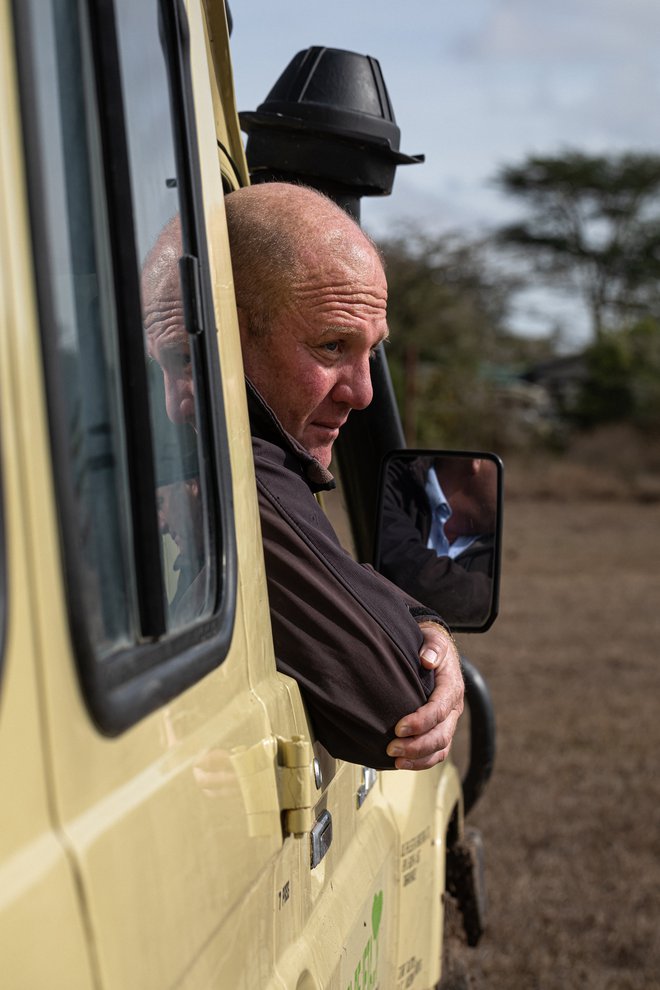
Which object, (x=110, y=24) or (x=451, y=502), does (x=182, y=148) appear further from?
(x=451, y=502)

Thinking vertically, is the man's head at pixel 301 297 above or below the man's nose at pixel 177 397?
above

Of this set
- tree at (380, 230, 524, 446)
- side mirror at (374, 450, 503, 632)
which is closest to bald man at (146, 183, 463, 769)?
side mirror at (374, 450, 503, 632)

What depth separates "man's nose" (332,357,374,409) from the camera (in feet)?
6.31

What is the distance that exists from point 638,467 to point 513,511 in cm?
529

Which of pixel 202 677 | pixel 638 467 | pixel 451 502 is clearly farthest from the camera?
pixel 638 467

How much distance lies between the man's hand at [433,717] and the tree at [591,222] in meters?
45.7

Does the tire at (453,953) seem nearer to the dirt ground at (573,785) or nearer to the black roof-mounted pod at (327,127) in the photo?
the dirt ground at (573,785)

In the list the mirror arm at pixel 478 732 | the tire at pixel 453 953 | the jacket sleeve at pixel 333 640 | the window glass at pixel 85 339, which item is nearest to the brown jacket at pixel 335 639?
the jacket sleeve at pixel 333 640

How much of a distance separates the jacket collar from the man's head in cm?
7

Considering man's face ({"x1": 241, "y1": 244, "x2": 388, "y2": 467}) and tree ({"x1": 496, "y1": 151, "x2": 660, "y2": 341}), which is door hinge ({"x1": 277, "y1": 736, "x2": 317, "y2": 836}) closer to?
man's face ({"x1": 241, "y1": 244, "x2": 388, "y2": 467})

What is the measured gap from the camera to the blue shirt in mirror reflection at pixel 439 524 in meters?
2.32

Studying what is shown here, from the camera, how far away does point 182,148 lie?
4.25 ft

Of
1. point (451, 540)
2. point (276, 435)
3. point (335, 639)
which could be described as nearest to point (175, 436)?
point (335, 639)

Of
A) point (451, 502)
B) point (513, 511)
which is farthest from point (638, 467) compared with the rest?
point (451, 502)
